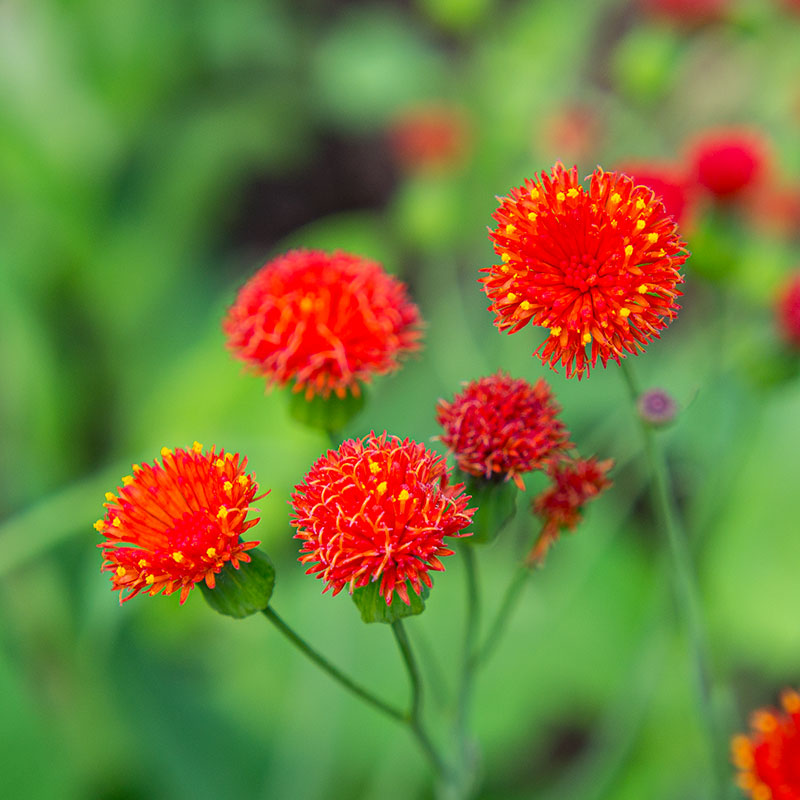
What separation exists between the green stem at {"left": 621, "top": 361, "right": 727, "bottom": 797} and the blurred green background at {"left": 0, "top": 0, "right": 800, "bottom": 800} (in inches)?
8.5

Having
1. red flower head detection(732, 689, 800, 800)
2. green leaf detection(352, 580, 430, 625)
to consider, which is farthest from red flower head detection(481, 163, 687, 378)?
red flower head detection(732, 689, 800, 800)

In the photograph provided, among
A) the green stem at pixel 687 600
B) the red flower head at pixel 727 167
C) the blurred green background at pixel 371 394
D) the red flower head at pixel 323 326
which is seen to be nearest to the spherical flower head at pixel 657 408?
the green stem at pixel 687 600

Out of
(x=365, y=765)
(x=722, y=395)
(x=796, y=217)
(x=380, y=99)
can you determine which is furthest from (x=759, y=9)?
(x=365, y=765)

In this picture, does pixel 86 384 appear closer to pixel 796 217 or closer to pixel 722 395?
pixel 722 395

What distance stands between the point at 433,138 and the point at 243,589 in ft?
8.20

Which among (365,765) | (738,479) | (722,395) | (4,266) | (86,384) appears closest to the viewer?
(722,395)

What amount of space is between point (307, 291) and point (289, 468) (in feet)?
4.36

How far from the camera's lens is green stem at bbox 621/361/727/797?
4.32 feet

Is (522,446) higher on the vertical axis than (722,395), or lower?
higher

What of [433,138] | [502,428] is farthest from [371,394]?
[502,428]

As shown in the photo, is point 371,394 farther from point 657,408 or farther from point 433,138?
point 657,408

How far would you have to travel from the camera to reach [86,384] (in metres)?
3.70

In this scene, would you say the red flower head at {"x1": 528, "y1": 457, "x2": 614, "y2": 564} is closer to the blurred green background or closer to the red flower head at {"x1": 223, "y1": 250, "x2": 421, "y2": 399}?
the blurred green background

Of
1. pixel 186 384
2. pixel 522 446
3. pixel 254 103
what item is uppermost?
pixel 254 103
